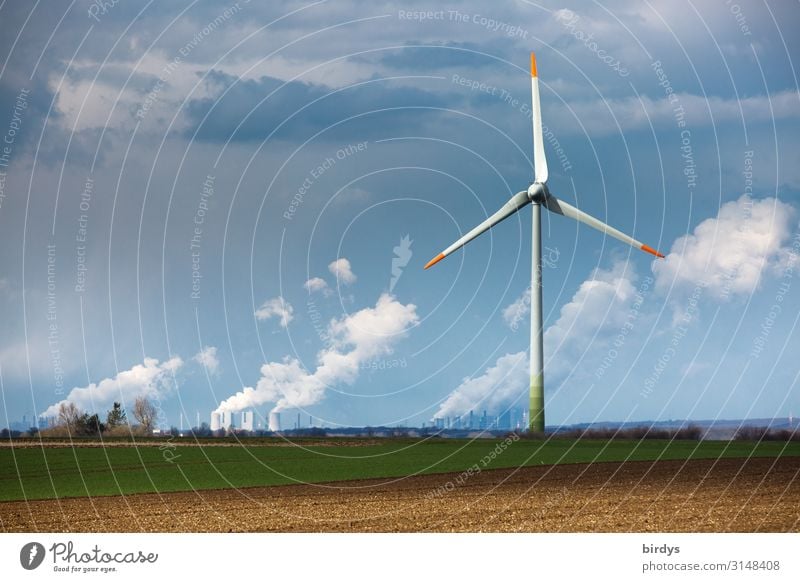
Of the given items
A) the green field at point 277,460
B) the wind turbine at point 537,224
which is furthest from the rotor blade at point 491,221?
the green field at point 277,460

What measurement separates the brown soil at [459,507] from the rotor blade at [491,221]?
58.5ft

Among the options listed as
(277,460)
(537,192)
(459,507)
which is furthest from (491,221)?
(459,507)

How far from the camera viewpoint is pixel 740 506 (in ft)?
131

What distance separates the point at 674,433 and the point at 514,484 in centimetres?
6220

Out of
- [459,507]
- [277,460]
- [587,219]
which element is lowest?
[459,507]

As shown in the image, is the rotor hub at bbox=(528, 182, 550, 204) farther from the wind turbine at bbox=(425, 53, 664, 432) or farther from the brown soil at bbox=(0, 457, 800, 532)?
the brown soil at bbox=(0, 457, 800, 532)

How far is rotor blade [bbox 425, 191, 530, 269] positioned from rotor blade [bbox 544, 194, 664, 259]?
5.39ft

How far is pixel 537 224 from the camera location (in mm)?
77750

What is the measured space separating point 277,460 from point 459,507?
101 ft

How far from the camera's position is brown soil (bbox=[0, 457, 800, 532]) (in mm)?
34500

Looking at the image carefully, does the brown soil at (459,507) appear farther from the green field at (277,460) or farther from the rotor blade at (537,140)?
the rotor blade at (537,140)

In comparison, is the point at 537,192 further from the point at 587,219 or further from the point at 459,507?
the point at 459,507
